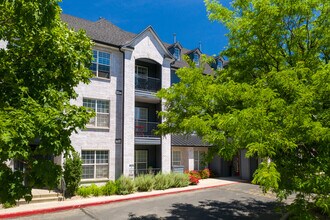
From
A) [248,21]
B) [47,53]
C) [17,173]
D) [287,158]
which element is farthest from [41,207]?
[248,21]

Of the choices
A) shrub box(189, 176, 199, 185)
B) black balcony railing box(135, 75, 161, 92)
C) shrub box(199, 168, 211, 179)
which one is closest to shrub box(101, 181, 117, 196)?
shrub box(189, 176, 199, 185)

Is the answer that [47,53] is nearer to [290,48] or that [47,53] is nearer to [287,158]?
[287,158]

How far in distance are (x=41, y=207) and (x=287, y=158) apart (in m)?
12.1

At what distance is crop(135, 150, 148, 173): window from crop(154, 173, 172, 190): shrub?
2.72 metres

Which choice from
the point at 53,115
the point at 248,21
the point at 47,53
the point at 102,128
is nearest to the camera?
the point at 53,115

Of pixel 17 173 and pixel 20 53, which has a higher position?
pixel 20 53

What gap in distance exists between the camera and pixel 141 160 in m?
22.8

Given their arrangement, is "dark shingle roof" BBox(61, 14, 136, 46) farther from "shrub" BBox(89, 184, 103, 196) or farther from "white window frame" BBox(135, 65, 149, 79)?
"shrub" BBox(89, 184, 103, 196)

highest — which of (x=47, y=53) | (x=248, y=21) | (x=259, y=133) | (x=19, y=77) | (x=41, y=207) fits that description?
(x=248, y=21)

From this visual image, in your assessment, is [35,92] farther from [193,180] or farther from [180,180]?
[193,180]

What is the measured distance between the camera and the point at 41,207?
13.9 metres

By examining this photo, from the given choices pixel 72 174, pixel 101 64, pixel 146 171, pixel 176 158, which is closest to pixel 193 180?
pixel 146 171

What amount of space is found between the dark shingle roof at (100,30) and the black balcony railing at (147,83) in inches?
127

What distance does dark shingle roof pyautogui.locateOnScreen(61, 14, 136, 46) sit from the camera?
2116 centimetres
